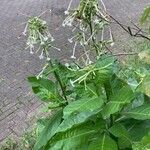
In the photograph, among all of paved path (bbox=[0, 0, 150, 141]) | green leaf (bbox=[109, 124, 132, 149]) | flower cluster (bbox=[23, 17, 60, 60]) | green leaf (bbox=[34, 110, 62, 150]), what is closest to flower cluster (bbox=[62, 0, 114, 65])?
flower cluster (bbox=[23, 17, 60, 60])

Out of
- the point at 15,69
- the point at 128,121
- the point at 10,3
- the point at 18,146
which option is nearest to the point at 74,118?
the point at 128,121

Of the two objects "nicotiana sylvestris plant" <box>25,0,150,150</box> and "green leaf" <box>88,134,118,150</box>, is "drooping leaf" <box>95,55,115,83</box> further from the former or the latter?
"green leaf" <box>88,134,118,150</box>

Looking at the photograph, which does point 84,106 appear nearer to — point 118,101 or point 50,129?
point 118,101

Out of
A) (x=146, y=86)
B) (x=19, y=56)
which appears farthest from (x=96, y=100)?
(x=19, y=56)

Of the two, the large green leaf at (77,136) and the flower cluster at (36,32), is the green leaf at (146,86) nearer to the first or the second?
the large green leaf at (77,136)

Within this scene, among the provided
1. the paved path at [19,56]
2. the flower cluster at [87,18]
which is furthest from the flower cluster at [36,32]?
the paved path at [19,56]
